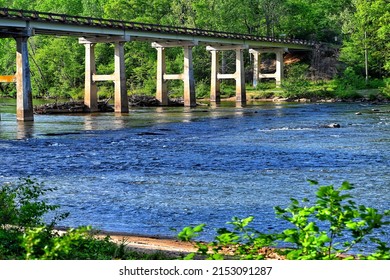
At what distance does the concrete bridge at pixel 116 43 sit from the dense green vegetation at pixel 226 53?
6627 millimetres

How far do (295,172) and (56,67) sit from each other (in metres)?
80.4

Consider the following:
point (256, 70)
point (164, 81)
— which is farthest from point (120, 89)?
point (256, 70)

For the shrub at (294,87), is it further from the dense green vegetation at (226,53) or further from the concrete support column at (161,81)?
the concrete support column at (161,81)

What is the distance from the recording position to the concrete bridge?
51.2m

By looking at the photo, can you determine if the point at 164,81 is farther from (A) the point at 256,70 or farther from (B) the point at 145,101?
(A) the point at 256,70

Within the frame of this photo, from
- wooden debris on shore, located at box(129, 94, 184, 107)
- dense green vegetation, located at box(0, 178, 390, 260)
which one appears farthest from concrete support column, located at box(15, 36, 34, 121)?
dense green vegetation, located at box(0, 178, 390, 260)

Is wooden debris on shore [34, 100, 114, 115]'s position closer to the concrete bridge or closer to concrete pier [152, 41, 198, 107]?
the concrete bridge

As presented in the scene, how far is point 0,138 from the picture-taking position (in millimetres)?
39188

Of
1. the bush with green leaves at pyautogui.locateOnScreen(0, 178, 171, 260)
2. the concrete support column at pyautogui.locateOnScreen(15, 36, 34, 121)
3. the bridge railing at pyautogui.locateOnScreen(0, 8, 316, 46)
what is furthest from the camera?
the bridge railing at pyautogui.locateOnScreen(0, 8, 316, 46)

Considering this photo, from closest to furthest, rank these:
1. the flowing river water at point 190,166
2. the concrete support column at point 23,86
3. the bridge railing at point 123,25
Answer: the flowing river water at point 190,166
the concrete support column at point 23,86
the bridge railing at point 123,25

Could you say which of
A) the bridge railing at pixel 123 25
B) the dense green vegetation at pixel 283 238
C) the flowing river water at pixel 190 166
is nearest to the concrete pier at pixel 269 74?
the bridge railing at pixel 123 25

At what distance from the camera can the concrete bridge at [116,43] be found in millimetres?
51188

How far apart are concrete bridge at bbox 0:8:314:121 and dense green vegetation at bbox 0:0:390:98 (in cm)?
663

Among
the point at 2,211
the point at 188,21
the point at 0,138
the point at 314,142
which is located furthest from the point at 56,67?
the point at 2,211
